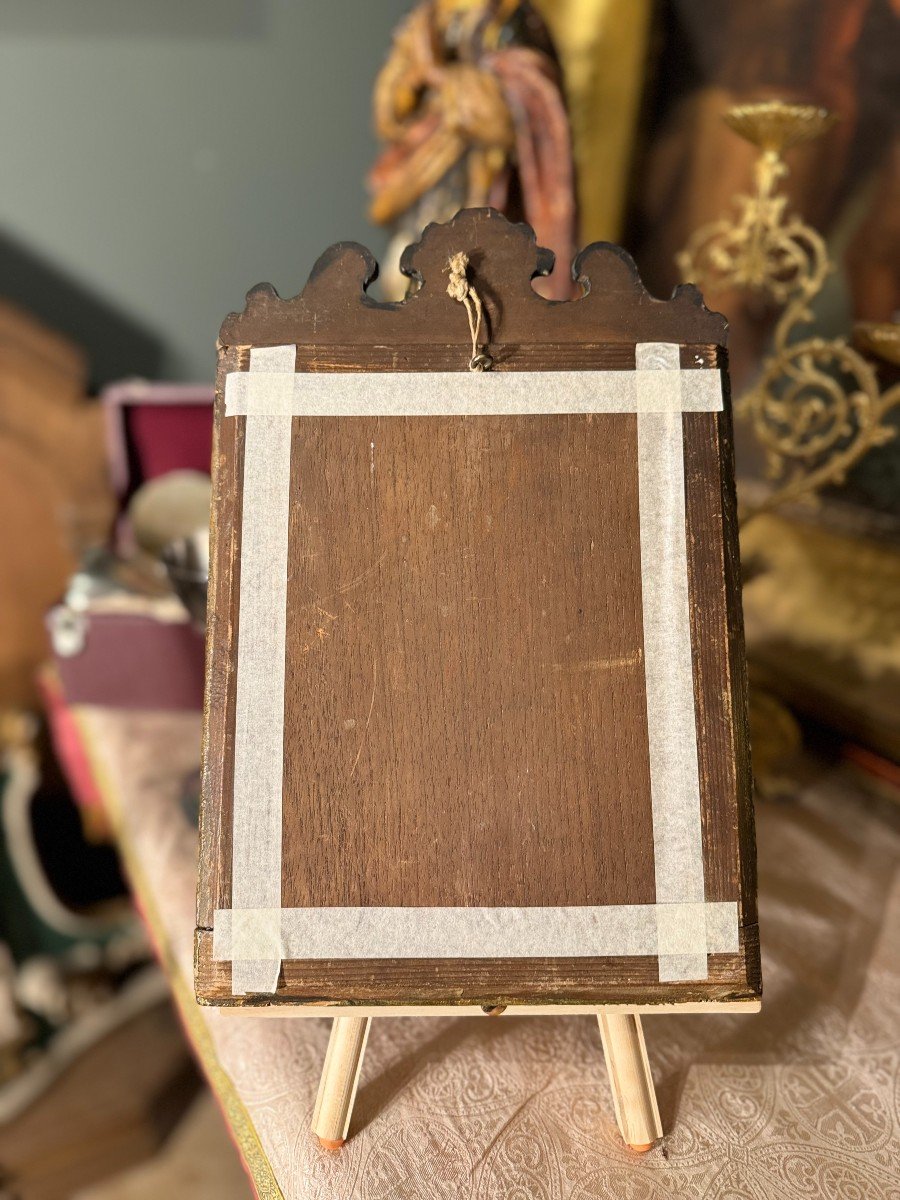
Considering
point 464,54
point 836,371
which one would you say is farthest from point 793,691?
point 464,54

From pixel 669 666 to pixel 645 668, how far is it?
0.7 inches

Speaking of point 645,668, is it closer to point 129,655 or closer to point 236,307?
point 129,655

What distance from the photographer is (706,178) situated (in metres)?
1.41

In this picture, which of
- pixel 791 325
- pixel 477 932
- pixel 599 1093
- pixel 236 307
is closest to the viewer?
pixel 477 932

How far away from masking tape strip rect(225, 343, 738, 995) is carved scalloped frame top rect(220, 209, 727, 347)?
0.07ft

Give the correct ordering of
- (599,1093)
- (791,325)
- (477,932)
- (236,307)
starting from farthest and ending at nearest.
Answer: (236,307), (791,325), (599,1093), (477,932)

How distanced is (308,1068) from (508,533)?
0.51m

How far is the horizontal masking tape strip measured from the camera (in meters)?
0.65

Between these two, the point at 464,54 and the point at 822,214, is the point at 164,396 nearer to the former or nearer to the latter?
the point at 464,54

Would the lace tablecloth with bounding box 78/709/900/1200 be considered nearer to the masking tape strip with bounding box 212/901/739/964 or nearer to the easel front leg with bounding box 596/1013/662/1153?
the easel front leg with bounding box 596/1013/662/1153

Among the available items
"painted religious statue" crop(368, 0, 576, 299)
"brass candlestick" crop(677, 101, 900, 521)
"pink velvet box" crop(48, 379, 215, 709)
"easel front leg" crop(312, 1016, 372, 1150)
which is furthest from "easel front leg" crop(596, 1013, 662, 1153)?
"painted religious statue" crop(368, 0, 576, 299)

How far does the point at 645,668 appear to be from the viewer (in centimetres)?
64

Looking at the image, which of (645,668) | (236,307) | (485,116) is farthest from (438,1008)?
(236,307)

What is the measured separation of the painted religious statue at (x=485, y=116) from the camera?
1399mm
